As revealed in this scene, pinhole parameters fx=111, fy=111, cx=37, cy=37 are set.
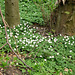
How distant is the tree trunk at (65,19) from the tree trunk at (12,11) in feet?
4.18

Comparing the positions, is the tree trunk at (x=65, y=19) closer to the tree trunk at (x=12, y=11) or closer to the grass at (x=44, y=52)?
the grass at (x=44, y=52)

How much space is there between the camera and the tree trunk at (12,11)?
3505 millimetres

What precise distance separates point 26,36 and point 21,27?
46 cm

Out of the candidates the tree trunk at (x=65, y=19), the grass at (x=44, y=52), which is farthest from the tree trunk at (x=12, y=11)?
the tree trunk at (x=65, y=19)

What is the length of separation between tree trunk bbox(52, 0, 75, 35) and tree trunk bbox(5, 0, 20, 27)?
4.18 feet

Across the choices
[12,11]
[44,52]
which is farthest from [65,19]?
[12,11]

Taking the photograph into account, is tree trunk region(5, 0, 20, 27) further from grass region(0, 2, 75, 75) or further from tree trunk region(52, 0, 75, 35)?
tree trunk region(52, 0, 75, 35)

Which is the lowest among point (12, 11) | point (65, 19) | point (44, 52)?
point (44, 52)

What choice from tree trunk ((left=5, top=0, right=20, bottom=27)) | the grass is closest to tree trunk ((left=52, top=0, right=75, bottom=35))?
the grass

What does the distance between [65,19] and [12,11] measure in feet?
5.65

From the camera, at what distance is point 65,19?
3549mm

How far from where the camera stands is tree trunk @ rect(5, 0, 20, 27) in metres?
3.50

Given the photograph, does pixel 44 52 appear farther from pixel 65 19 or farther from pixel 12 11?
pixel 12 11

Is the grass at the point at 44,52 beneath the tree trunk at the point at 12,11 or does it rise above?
beneath
